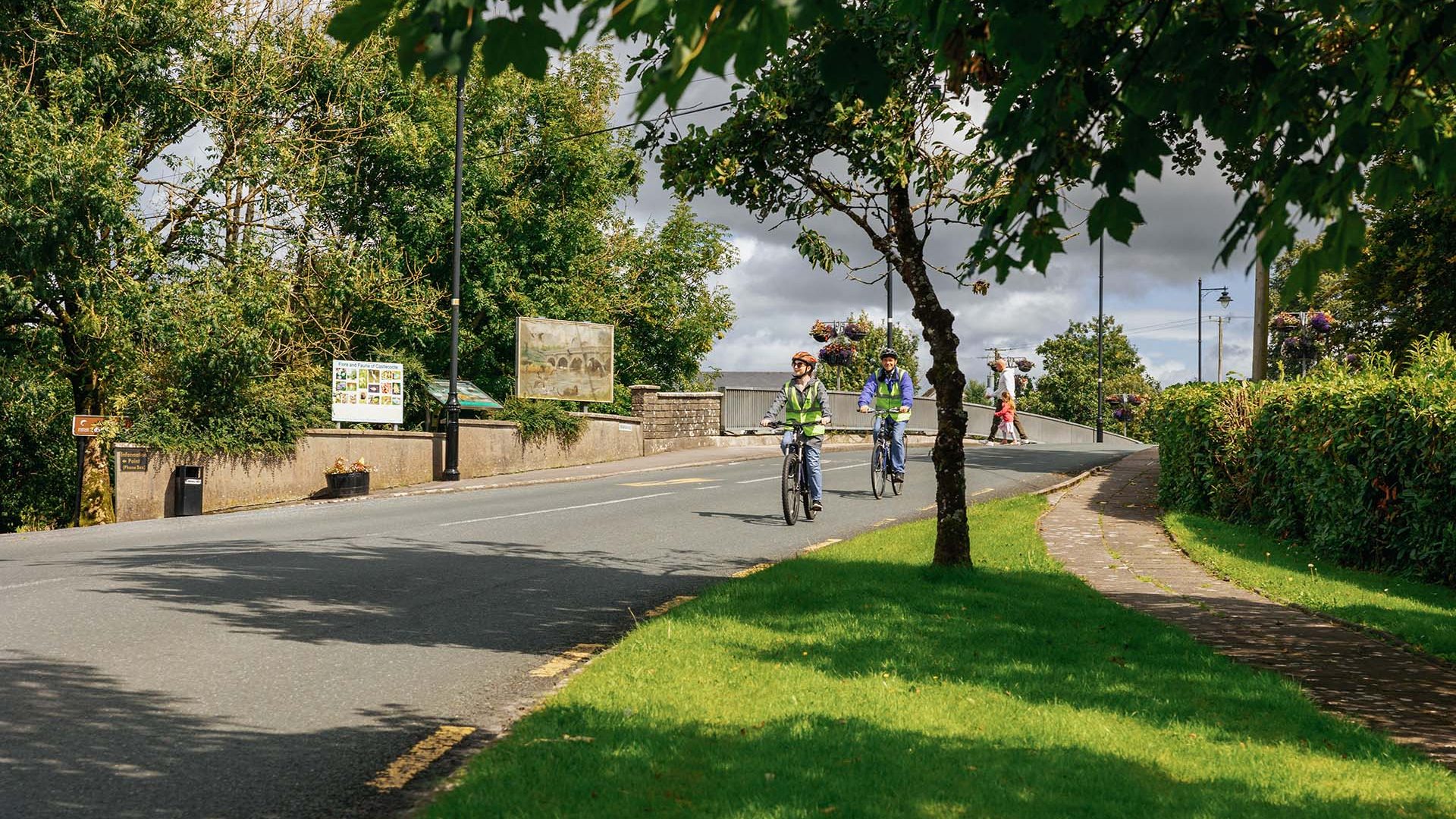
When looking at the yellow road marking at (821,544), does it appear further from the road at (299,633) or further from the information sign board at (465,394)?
the information sign board at (465,394)

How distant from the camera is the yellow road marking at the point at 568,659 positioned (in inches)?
259

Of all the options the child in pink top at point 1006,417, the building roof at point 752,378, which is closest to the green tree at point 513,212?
the child in pink top at point 1006,417

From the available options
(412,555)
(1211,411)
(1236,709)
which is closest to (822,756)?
(1236,709)

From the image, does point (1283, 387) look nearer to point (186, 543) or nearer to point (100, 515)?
point (186, 543)

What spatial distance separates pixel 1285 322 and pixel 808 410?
15850mm

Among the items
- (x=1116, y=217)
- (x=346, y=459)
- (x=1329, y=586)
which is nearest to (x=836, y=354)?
(x=346, y=459)

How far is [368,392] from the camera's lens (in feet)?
79.9

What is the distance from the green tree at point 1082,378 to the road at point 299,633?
61437mm

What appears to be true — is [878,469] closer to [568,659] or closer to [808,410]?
[808,410]

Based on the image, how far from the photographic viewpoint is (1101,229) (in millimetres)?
3555

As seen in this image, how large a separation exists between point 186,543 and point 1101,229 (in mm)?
12189

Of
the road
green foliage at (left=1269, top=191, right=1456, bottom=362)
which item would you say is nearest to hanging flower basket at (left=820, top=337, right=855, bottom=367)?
green foliage at (left=1269, top=191, right=1456, bottom=362)

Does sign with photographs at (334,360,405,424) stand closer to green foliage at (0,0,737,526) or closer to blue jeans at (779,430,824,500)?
green foliage at (0,0,737,526)

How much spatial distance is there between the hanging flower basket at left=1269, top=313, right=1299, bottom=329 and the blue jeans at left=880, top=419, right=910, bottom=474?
11873mm
